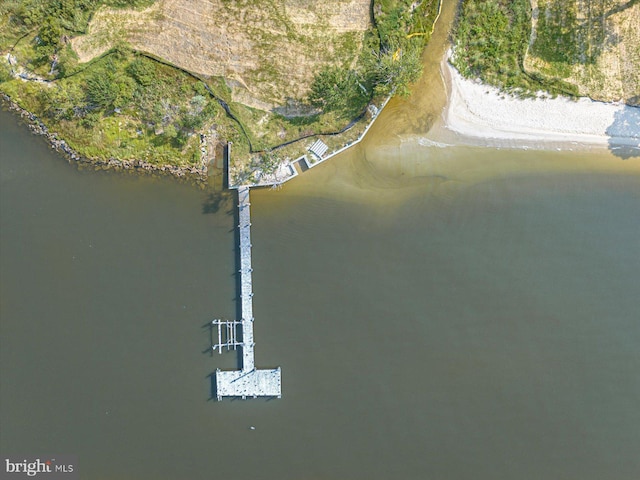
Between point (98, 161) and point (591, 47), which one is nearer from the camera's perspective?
point (591, 47)

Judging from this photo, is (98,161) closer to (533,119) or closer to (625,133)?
(533,119)

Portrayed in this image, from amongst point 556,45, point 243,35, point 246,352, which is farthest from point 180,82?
point 556,45

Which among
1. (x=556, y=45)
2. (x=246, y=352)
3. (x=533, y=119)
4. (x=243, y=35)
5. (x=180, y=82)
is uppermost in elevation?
(x=243, y=35)

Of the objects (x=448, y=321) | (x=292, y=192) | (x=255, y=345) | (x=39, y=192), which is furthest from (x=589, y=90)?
(x=39, y=192)

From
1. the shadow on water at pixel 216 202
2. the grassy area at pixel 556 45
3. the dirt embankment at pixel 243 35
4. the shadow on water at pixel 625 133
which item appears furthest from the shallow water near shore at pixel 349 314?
the dirt embankment at pixel 243 35

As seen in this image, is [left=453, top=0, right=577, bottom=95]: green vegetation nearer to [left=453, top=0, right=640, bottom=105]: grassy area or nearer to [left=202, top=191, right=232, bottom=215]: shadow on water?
[left=453, top=0, right=640, bottom=105]: grassy area

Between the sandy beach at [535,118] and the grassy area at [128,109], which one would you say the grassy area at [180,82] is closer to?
the grassy area at [128,109]

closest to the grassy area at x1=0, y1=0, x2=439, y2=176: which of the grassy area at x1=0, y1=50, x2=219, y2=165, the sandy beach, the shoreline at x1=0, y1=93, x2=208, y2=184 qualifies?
the grassy area at x1=0, y1=50, x2=219, y2=165
